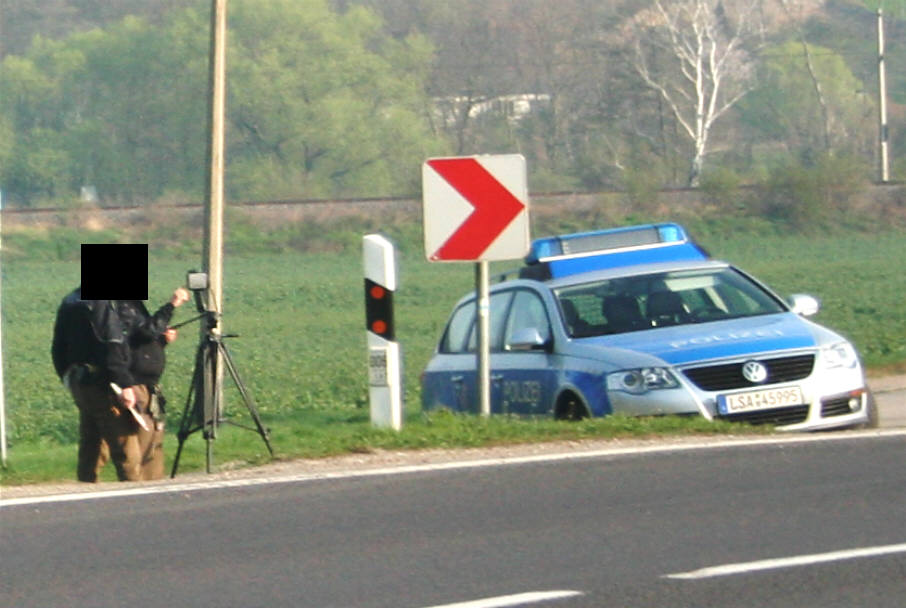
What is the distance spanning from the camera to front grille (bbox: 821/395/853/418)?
1134 centimetres

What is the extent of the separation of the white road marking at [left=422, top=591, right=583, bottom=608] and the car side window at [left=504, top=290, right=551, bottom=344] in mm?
6112

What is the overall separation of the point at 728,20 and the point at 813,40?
68.9ft

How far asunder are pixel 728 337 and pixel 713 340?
122 mm

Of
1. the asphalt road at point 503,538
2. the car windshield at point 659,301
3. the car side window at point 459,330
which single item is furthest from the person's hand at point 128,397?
the car side window at point 459,330

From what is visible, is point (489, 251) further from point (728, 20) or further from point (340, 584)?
point (728, 20)

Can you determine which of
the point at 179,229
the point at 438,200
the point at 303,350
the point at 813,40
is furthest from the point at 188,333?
the point at 813,40

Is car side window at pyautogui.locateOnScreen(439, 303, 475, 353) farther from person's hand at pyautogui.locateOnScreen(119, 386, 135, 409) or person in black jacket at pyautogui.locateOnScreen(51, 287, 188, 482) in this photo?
A: person's hand at pyautogui.locateOnScreen(119, 386, 135, 409)

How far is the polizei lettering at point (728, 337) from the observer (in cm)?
1144

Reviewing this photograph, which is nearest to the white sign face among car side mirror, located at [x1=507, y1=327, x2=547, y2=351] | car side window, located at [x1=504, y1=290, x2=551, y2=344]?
car side mirror, located at [x1=507, y1=327, x2=547, y2=351]

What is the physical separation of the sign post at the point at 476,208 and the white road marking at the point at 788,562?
4.93 m

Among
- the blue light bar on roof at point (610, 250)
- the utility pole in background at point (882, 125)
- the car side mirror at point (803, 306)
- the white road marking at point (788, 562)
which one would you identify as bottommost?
the white road marking at point (788, 562)

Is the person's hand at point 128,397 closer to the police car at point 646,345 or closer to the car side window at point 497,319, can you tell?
the police car at point 646,345

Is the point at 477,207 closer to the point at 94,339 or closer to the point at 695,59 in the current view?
the point at 94,339

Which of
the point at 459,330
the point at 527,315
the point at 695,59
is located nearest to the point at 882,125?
the point at 695,59
